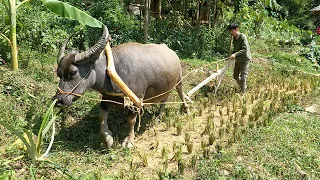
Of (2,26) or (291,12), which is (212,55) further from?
(291,12)

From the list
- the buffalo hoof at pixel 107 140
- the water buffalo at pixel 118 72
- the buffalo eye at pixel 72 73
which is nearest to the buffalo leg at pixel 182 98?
the water buffalo at pixel 118 72

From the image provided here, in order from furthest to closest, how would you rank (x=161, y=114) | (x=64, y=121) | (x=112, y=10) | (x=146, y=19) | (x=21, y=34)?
(x=112, y=10), (x=146, y=19), (x=21, y=34), (x=161, y=114), (x=64, y=121)

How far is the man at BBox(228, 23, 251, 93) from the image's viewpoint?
672cm

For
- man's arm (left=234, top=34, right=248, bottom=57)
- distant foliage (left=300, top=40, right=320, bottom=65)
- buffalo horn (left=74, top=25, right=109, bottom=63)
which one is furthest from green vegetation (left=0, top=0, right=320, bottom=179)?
distant foliage (left=300, top=40, right=320, bottom=65)

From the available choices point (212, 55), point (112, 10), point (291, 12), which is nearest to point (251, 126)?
point (212, 55)

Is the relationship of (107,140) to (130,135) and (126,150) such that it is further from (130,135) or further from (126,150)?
(130,135)

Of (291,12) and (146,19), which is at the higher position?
(146,19)

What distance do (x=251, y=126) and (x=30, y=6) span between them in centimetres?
641

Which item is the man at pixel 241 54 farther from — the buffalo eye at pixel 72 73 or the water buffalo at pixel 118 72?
the buffalo eye at pixel 72 73

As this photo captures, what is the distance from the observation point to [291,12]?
21531 millimetres

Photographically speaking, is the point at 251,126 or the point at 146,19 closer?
the point at 251,126

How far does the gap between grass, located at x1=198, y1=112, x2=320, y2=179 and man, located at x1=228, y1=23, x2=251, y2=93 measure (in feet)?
6.83

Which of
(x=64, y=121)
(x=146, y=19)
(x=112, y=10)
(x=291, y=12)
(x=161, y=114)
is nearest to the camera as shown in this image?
(x=64, y=121)

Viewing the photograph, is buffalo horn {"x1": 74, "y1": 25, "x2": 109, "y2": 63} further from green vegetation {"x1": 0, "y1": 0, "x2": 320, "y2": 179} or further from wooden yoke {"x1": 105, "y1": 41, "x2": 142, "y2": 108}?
green vegetation {"x1": 0, "y1": 0, "x2": 320, "y2": 179}
